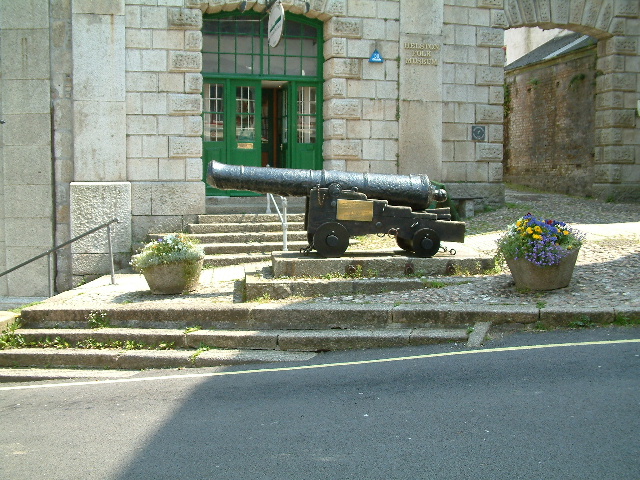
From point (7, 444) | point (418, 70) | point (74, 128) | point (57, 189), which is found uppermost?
point (418, 70)

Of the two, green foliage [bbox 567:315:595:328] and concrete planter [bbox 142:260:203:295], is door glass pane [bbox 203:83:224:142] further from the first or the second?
green foliage [bbox 567:315:595:328]

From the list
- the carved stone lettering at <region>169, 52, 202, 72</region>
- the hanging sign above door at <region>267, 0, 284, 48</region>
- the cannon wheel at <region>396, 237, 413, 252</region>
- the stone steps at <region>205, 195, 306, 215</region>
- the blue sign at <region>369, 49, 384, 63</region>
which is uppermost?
the hanging sign above door at <region>267, 0, 284, 48</region>

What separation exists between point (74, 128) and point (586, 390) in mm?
10395

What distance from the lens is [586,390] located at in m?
5.55

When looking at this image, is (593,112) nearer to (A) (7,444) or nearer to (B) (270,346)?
(B) (270,346)

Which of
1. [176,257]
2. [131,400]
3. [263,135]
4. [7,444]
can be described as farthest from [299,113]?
[7,444]

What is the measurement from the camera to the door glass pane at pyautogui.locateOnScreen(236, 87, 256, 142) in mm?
15000

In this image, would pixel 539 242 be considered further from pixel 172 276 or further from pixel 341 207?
pixel 172 276

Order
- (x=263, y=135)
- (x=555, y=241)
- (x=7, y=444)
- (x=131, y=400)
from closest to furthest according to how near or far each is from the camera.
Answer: (x=7, y=444) < (x=131, y=400) < (x=555, y=241) < (x=263, y=135)

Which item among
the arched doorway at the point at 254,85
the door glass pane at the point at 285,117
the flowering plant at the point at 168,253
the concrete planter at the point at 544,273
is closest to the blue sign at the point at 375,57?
the arched doorway at the point at 254,85

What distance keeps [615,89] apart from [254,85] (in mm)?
7843

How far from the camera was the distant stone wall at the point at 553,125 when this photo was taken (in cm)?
1866

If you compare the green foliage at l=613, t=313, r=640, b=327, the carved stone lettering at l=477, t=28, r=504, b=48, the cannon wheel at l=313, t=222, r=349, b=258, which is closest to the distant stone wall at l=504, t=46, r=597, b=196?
the carved stone lettering at l=477, t=28, r=504, b=48

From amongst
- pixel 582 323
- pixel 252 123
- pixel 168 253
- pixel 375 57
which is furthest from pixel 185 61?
pixel 582 323
